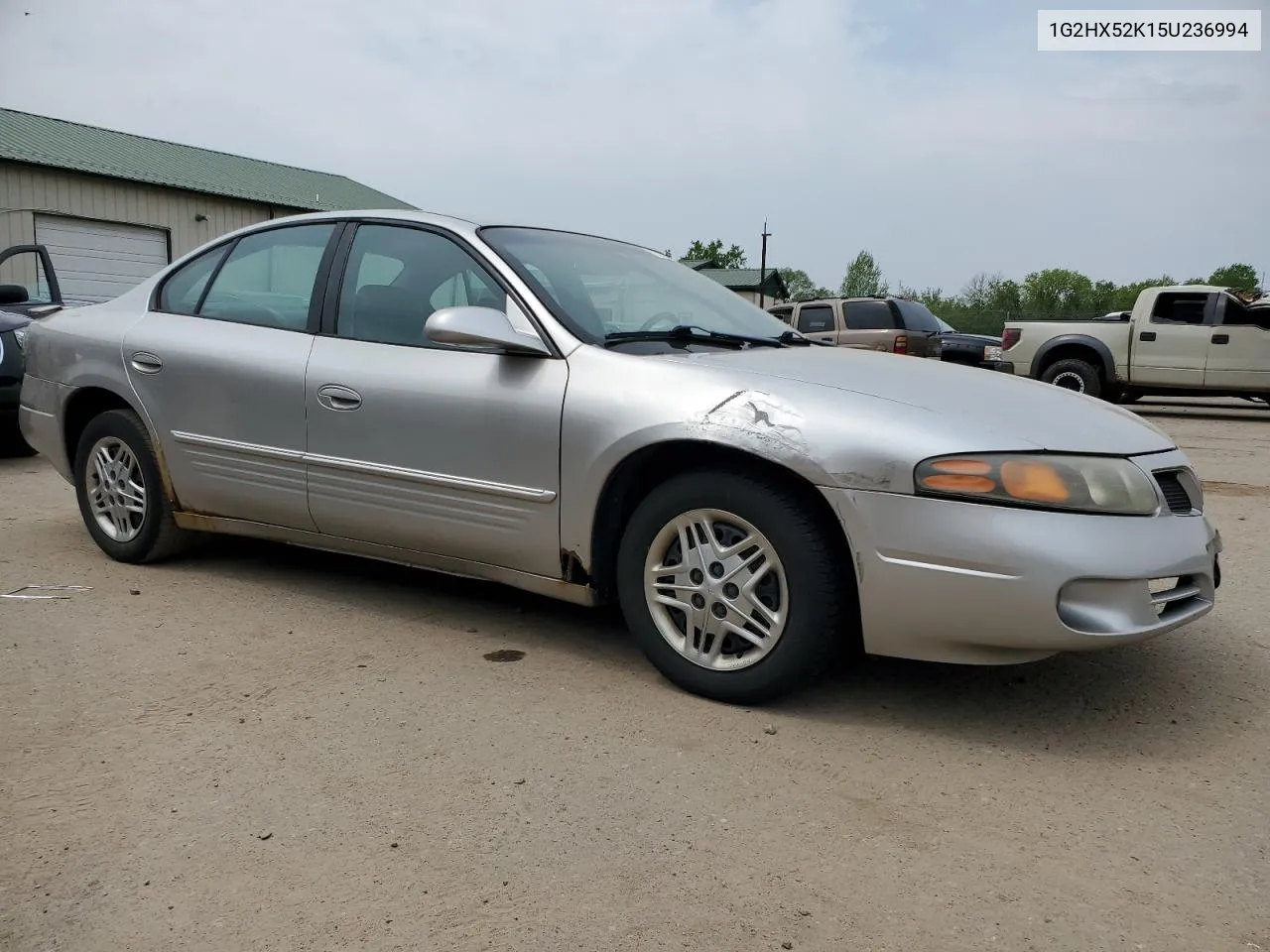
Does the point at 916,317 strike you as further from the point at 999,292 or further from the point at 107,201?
the point at 999,292

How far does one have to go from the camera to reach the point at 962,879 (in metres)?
2.31

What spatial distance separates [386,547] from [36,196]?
20562 mm

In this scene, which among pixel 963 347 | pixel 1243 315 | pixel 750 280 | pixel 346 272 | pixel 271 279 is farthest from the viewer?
pixel 750 280

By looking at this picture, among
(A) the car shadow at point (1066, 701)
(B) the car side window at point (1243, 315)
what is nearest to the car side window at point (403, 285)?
(A) the car shadow at point (1066, 701)

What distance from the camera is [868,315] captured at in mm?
16609

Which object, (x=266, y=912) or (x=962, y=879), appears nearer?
(x=266, y=912)

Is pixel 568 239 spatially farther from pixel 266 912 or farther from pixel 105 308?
pixel 266 912

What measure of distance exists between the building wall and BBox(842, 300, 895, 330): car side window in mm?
10053

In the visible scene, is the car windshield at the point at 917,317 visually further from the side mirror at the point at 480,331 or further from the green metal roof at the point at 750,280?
the green metal roof at the point at 750,280

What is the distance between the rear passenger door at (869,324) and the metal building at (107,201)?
1256cm

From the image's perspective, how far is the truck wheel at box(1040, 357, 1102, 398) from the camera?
14.7m

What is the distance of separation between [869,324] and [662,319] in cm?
1316

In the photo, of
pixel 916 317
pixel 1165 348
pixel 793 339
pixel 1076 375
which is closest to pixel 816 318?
pixel 916 317

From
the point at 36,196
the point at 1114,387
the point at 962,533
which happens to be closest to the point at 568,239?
the point at 962,533
